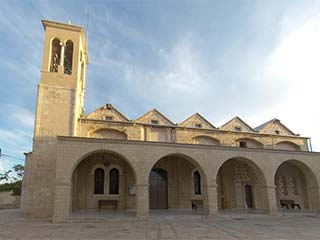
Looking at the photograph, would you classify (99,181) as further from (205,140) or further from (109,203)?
(205,140)

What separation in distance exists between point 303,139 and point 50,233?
23.3 meters

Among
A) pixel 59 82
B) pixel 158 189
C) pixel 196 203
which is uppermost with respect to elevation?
pixel 59 82

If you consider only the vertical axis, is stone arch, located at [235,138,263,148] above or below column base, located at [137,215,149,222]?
above

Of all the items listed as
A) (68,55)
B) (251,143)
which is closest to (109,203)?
(68,55)

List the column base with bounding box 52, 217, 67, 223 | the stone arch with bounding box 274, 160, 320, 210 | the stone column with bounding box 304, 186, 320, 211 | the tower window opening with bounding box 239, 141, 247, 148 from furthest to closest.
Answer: the tower window opening with bounding box 239, 141, 247, 148
the stone arch with bounding box 274, 160, 320, 210
the stone column with bounding box 304, 186, 320, 211
the column base with bounding box 52, 217, 67, 223

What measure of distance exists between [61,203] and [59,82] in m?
8.60

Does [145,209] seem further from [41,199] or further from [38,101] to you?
[38,101]

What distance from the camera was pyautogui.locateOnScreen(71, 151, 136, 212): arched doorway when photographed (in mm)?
17281

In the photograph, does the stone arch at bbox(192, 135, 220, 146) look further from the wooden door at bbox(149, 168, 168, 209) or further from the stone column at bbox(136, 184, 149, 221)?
the stone column at bbox(136, 184, 149, 221)

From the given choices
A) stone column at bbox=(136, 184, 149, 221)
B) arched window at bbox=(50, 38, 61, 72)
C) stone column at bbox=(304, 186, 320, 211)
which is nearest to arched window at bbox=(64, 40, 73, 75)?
arched window at bbox=(50, 38, 61, 72)

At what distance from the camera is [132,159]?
14297mm

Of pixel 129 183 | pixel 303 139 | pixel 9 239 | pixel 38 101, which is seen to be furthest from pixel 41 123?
pixel 303 139

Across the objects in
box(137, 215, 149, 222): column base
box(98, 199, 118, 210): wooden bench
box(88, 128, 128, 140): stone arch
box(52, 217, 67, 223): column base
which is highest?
box(88, 128, 128, 140): stone arch

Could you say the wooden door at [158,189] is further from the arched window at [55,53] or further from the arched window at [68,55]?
the arched window at [55,53]
